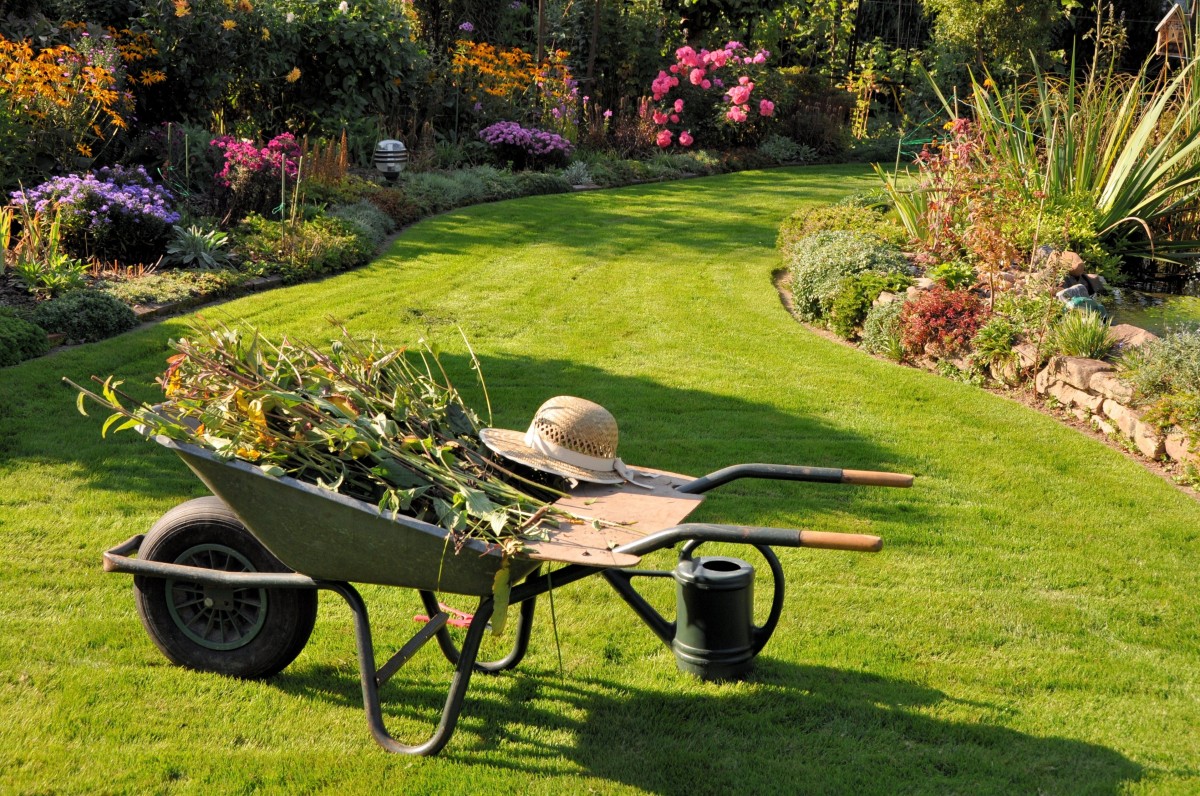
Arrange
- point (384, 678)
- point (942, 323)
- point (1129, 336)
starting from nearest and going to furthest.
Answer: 1. point (384, 678)
2. point (1129, 336)
3. point (942, 323)

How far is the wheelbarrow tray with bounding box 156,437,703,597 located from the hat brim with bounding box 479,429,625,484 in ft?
0.59

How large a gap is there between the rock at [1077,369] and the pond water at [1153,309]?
1222 millimetres

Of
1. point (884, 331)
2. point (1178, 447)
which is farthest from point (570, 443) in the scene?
point (884, 331)

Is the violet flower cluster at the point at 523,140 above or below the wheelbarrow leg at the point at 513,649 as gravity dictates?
above

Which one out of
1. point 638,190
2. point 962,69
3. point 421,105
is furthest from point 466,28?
point 962,69

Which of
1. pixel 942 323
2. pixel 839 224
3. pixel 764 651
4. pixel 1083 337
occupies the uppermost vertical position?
pixel 839 224

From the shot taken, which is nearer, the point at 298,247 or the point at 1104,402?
the point at 1104,402

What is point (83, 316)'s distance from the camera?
6969 mm

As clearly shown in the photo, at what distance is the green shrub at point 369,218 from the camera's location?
1011 centimetres

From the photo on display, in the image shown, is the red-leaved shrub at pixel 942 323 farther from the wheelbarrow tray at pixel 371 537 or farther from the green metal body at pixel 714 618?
the wheelbarrow tray at pixel 371 537

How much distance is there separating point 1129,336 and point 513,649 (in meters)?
4.77

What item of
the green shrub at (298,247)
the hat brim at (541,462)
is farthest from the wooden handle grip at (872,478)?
the green shrub at (298,247)

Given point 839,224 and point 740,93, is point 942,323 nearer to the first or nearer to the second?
point 839,224

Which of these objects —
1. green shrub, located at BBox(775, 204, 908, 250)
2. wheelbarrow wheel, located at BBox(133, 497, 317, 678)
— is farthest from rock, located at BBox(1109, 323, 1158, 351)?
wheelbarrow wheel, located at BBox(133, 497, 317, 678)
